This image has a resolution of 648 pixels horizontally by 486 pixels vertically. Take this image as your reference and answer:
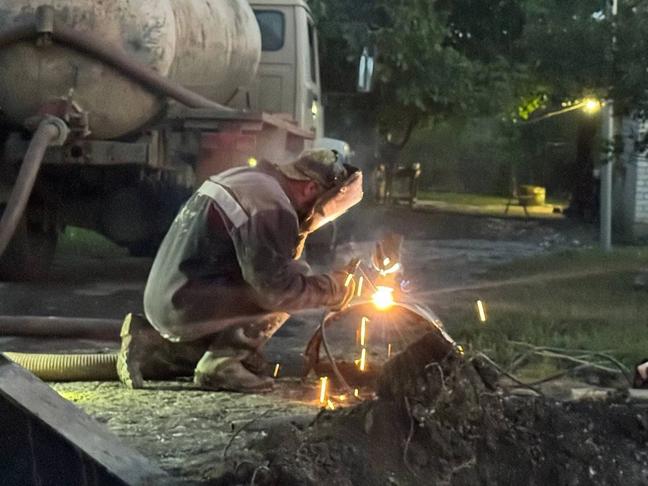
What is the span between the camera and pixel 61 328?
285 inches

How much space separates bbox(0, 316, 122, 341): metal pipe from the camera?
7.23 meters

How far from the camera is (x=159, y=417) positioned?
5707mm

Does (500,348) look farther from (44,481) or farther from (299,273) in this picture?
(44,481)

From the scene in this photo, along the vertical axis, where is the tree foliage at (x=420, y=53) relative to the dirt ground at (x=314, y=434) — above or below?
above

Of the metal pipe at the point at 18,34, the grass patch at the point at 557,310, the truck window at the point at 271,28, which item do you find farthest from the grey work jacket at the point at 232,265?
the truck window at the point at 271,28

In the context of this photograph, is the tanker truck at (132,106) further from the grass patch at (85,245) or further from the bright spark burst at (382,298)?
the bright spark burst at (382,298)

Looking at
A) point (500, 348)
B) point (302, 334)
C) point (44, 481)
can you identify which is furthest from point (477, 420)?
point (302, 334)

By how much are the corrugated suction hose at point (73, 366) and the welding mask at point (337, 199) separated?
128cm

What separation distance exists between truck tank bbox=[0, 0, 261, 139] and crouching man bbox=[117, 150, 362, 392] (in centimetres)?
349

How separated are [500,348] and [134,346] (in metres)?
2.41

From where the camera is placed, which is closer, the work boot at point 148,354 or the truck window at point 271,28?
the work boot at point 148,354

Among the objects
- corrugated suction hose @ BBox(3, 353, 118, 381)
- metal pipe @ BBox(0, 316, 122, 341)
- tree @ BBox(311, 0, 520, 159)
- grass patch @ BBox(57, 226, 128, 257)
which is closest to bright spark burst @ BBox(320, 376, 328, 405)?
corrugated suction hose @ BBox(3, 353, 118, 381)

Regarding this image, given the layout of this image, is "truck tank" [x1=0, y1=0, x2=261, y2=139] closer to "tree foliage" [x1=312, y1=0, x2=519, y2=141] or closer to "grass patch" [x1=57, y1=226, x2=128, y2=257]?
"grass patch" [x1=57, y1=226, x2=128, y2=257]

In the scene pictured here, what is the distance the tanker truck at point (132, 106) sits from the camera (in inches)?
368
